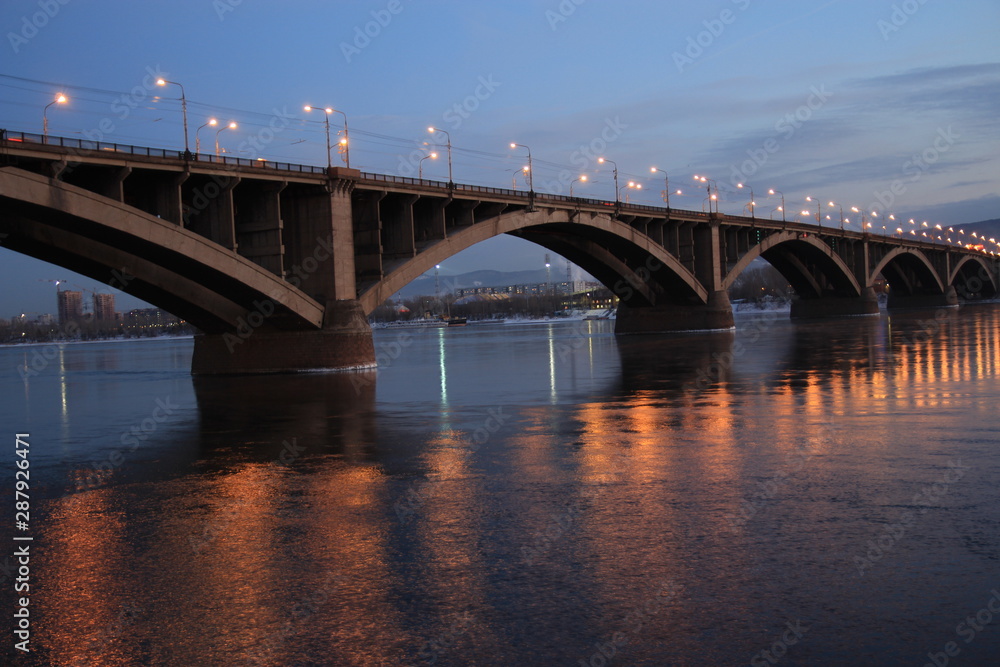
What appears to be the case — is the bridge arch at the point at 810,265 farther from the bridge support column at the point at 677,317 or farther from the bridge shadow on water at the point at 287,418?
the bridge shadow on water at the point at 287,418

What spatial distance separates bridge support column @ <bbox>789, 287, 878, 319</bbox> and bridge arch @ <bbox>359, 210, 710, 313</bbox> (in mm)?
35230

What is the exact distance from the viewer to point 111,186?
30266 millimetres

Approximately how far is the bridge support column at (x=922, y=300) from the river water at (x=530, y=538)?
12290 cm

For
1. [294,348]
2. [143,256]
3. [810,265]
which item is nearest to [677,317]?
[810,265]

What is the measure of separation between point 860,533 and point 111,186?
2810 cm

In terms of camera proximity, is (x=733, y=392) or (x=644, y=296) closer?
(x=733, y=392)

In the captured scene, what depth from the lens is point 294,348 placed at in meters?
37.4

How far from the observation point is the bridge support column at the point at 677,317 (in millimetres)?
72875

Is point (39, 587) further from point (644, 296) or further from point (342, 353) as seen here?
point (644, 296)

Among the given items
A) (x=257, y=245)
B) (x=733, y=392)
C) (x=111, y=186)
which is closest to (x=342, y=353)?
(x=257, y=245)

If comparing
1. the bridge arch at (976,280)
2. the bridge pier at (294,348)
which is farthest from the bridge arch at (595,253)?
the bridge arch at (976,280)

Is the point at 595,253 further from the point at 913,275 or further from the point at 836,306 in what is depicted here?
the point at 913,275

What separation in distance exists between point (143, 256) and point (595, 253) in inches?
1530

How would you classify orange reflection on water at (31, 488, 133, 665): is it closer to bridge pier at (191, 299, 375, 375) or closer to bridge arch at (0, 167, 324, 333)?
bridge arch at (0, 167, 324, 333)
